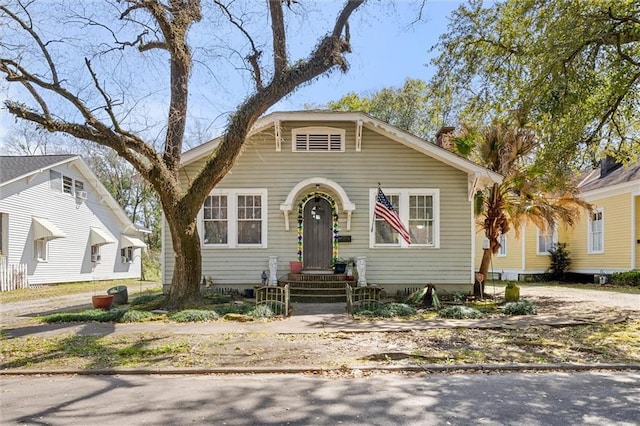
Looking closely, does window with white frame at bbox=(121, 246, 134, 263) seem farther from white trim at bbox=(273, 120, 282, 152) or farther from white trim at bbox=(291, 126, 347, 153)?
white trim at bbox=(291, 126, 347, 153)

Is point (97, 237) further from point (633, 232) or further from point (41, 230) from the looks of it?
point (633, 232)

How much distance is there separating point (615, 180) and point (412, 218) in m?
11.0

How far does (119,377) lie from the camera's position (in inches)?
229

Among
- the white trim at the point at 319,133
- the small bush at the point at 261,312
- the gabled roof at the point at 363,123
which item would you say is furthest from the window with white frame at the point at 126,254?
the small bush at the point at 261,312

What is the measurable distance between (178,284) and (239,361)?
4958mm

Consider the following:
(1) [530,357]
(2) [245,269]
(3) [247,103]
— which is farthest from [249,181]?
(1) [530,357]

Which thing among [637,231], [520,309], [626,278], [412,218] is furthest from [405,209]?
[637,231]

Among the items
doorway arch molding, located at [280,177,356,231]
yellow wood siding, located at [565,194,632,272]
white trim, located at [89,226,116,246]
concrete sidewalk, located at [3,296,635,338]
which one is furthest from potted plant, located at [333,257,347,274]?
white trim, located at [89,226,116,246]

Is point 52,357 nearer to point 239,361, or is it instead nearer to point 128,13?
point 239,361

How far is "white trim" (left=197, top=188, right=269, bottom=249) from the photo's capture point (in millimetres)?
13711

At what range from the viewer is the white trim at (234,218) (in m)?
13.7

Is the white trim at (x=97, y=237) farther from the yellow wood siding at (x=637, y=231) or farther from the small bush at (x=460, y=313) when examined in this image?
the yellow wood siding at (x=637, y=231)

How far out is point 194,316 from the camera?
954 cm

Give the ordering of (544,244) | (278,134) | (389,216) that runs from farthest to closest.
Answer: (544,244), (278,134), (389,216)
